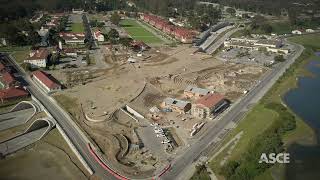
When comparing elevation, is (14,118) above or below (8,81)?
below

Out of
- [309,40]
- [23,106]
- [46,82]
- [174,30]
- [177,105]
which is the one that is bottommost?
[23,106]

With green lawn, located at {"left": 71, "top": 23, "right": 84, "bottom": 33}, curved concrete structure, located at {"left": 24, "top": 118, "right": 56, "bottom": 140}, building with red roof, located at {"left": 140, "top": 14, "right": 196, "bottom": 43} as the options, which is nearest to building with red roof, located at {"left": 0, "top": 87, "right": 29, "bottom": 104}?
curved concrete structure, located at {"left": 24, "top": 118, "right": 56, "bottom": 140}

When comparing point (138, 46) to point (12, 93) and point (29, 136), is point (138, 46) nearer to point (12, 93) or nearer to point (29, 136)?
point (12, 93)

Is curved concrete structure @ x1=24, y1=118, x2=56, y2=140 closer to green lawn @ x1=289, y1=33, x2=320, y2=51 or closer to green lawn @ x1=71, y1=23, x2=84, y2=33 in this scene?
green lawn @ x1=71, y1=23, x2=84, y2=33

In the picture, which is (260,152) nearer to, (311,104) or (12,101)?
(311,104)

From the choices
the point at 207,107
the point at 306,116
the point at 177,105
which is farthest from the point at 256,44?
the point at 207,107

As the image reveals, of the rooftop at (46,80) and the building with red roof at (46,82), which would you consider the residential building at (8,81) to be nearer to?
the building with red roof at (46,82)
